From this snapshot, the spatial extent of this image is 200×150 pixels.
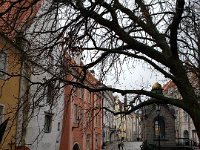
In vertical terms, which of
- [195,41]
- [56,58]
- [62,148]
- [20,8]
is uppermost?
[195,41]

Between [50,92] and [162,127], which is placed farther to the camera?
[162,127]

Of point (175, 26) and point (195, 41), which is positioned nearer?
point (175, 26)

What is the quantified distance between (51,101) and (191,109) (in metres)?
3.65

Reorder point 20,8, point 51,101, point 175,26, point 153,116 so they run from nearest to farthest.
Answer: point 175,26 → point 20,8 → point 51,101 → point 153,116

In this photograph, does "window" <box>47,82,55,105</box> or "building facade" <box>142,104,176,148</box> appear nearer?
"window" <box>47,82,55,105</box>

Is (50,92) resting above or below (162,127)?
below

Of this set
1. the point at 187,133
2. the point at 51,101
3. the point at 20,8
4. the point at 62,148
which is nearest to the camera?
the point at 20,8

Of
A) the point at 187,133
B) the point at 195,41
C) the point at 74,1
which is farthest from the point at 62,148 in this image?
the point at 187,133

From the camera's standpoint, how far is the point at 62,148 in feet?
111

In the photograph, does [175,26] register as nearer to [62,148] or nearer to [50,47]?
[50,47]

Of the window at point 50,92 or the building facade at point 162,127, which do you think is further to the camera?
the building facade at point 162,127

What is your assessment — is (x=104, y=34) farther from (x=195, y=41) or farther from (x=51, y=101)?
(x=195, y=41)

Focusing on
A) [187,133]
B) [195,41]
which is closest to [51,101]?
[195,41]

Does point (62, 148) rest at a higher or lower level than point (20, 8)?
lower
